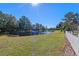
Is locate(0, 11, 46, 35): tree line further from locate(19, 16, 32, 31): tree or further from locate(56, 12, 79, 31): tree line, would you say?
locate(56, 12, 79, 31): tree line

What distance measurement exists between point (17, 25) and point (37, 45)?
40cm

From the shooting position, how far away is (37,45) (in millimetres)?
11656

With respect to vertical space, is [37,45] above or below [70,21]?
below

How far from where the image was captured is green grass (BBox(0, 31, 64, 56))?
38.2ft

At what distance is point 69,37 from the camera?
459 inches

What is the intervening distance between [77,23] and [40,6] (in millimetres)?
571

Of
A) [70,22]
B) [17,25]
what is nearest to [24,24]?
[17,25]

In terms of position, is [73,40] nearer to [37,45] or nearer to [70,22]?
[70,22]

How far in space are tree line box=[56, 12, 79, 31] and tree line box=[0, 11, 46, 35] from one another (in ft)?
0.85

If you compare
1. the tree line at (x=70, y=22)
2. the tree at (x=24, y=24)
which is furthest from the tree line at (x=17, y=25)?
the tree line at (x=70, y=22)

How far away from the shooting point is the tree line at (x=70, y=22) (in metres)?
11.6

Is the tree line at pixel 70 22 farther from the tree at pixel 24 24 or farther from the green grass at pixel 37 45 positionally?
the tree at pixel 24 24

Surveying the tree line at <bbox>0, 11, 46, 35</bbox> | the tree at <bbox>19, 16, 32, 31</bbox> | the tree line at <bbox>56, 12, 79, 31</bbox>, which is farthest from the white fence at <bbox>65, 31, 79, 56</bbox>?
the tree at <bbox>19, 16, 32, 31</bbox>

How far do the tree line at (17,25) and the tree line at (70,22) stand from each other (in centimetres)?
26
